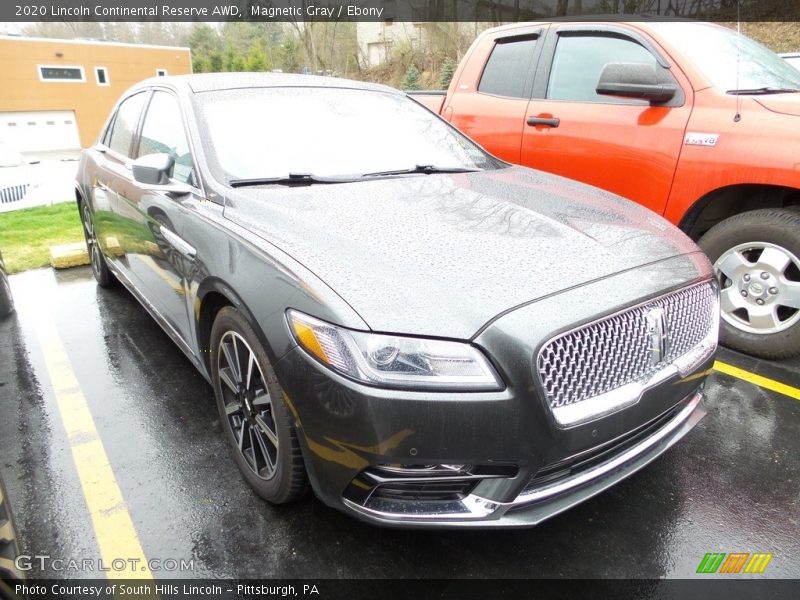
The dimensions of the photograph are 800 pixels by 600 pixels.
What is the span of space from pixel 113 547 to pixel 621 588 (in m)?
1.88

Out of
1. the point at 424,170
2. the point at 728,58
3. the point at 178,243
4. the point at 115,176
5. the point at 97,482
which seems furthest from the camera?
the point at 728,58

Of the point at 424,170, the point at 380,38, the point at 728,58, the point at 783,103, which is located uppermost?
the point at 380,38

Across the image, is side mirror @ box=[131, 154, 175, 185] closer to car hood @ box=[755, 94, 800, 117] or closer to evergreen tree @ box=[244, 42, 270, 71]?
car hood @ box=[755, 94, 800, 117]

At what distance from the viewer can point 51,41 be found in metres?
35.6

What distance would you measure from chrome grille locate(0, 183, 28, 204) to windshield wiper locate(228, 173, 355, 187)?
6551 mm

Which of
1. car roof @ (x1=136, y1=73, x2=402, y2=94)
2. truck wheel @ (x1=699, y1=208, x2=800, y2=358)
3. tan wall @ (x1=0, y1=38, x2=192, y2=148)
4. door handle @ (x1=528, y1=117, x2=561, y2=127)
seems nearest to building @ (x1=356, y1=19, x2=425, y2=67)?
tan wall @ (x1=0, y1=38, x2=192, y2=148)

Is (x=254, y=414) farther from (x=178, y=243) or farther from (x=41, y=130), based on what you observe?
(x=41, y=130)

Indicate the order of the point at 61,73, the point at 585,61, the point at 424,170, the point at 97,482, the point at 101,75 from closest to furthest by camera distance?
1. the point at 97,482
2. the point at 424,170
3. the point at 585,61
4. the point at 61,73
5. the point at 101,75

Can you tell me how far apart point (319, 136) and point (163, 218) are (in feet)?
2.93

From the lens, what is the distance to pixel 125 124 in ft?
12.6

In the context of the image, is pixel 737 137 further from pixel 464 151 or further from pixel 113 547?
pixel 113 547

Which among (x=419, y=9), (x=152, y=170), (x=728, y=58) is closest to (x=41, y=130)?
(x=419, y=9)

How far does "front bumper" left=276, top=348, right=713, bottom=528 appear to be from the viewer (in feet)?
5.27

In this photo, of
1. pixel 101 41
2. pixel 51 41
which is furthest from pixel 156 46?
pixel 51 41
